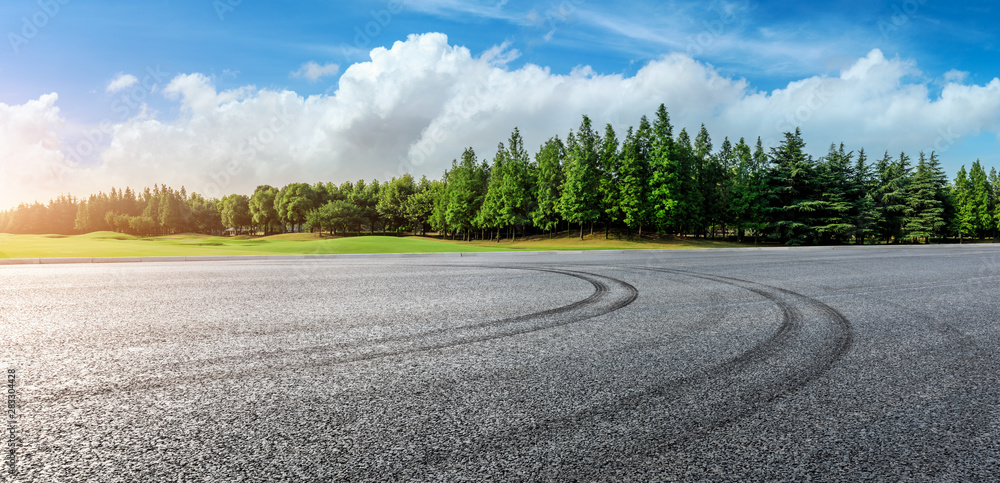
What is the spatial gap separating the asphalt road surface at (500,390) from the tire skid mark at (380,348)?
3 centimetres

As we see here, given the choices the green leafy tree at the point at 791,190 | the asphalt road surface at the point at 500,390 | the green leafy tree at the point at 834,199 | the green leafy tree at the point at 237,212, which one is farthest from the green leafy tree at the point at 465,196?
the green leafy tree at the point at 237,212

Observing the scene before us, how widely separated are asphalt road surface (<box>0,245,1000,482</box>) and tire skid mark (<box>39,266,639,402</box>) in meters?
0.03

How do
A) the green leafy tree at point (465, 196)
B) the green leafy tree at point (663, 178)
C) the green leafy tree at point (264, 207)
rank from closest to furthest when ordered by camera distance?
the green leafy tree at point (663, 178), the green leafy tree at point (465, 196), the green leafy tree at point (264, 207)

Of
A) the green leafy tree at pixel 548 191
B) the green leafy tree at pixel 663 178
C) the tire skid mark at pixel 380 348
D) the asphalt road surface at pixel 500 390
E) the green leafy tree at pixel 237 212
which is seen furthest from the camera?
the green leafy tree at pixel 237 212

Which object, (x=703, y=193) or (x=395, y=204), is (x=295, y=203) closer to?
(x=395, y=204)

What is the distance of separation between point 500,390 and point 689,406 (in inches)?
51.9

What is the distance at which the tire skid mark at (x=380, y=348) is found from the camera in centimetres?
360

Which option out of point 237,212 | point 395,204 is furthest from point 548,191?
point 237,212

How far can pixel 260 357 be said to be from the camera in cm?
434

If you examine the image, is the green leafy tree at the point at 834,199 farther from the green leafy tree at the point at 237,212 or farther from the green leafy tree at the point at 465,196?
the green leafy tree at the point at 237,212

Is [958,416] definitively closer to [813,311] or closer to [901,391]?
[901,391]

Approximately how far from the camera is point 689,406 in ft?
10.3

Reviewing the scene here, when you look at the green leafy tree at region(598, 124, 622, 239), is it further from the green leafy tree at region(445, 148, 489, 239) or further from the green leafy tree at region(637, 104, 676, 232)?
the green leafy tree at region(445, 148, 489, 239)

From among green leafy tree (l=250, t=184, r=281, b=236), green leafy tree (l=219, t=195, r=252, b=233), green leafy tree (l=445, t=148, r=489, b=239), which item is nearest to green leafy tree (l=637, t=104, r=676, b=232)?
green leafy tree (l=445, t=148, r=489, b=239)
